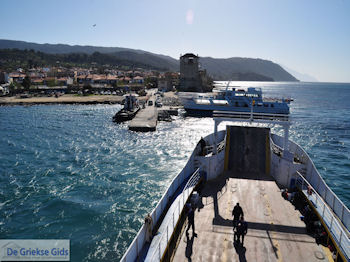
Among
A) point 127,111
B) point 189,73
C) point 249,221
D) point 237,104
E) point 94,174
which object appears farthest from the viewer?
point 189,73

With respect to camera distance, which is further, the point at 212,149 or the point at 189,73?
the point at 189,73

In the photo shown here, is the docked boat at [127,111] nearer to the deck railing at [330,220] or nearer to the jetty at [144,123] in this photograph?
the jetty at [144,123]

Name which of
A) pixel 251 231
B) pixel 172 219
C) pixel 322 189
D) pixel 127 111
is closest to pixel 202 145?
Answer: pixel 322 189

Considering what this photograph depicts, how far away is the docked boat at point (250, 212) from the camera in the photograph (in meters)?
9.50

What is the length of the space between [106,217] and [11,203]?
818 centimetres

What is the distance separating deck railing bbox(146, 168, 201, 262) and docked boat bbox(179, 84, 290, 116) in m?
49.5

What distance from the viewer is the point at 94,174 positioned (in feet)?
85.2

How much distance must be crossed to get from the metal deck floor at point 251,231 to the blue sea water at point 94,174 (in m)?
5.95

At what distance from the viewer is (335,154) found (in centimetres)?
3547

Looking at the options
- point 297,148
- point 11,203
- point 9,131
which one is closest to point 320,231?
point 297,148

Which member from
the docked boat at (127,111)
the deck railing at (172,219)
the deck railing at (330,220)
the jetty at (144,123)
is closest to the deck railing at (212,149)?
the deck railing at (172,219)

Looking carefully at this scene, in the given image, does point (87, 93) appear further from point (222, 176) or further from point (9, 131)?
point (222, 176)

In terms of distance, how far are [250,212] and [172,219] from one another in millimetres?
4305

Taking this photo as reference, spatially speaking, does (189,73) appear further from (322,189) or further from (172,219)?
(172,219)
